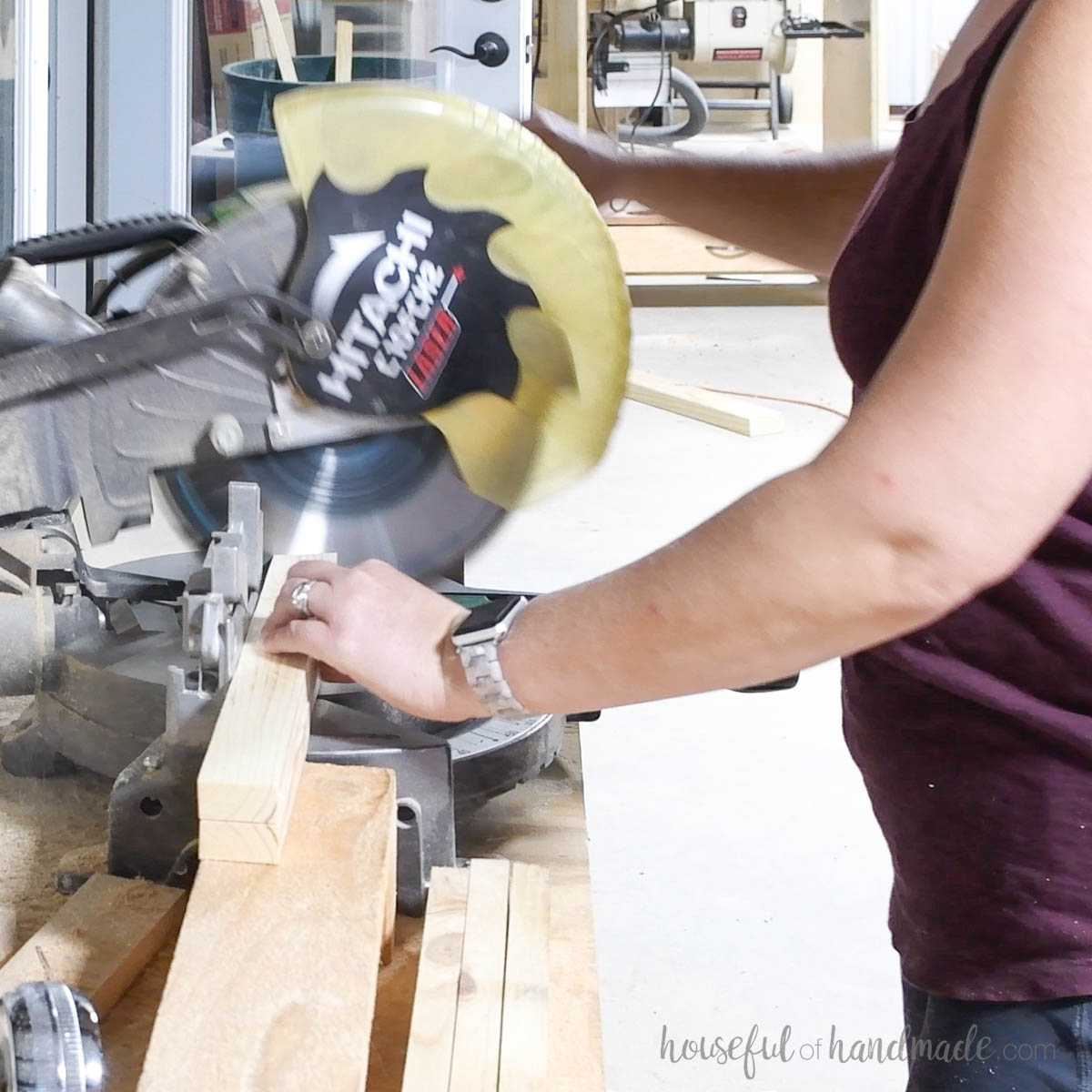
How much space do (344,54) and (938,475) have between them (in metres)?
2.98

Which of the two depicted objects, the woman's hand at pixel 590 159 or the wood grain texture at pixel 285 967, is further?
the woman's hand at pixel 590 159

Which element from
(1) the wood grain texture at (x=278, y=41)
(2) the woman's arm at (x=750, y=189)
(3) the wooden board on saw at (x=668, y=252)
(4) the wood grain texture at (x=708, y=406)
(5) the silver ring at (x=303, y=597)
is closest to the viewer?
(5) the silver ring at (x=303, y=597)

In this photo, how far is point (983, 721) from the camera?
0.80 metres

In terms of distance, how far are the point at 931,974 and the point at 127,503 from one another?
58cm

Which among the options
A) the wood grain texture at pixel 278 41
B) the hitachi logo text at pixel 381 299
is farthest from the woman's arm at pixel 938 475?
the wood grain texture at pixel 278 41

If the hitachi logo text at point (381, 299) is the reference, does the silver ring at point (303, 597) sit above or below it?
below

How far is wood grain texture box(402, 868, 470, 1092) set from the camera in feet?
2.06

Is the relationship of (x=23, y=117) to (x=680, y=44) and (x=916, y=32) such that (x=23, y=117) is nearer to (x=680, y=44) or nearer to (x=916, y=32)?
(x=680, y=44)

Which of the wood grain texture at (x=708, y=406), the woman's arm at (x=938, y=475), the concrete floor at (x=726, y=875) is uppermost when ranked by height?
the woman's arm at (x=938, y=475)

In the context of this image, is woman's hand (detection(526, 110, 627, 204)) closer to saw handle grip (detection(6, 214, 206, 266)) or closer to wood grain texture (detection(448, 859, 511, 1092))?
saw handle grip (detection(6, 214, 206, 266))

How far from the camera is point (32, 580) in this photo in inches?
36.8

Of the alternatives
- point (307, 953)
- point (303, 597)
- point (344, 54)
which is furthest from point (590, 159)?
point (344, 54)

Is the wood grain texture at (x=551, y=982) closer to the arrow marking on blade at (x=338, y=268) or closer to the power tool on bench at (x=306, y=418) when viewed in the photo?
the power tool on bench at (x=306, y=418)

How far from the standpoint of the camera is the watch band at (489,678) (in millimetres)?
706
